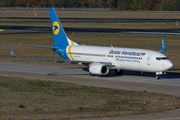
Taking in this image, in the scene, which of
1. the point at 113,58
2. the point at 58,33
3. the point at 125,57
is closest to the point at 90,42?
the point at 58,33

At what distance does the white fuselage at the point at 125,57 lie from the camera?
42.7m

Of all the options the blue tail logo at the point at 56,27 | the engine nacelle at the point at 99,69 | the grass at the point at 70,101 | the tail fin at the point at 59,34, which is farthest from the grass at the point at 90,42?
the grass at the point at 70,101

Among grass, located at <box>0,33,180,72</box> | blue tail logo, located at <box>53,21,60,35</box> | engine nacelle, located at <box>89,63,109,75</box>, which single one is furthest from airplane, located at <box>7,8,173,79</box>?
grass, located at <box>0,33,180,72</box>

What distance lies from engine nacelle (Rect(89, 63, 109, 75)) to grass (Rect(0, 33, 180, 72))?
1514cm

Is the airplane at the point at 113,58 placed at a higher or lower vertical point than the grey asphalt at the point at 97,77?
higher

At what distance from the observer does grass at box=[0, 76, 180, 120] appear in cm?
2614

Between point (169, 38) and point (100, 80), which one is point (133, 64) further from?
point (169, 38)

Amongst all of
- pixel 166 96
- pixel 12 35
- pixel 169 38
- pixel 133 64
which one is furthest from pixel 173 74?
pixel 12 35

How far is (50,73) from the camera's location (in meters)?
48.7

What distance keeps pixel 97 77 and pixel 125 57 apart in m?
4.76

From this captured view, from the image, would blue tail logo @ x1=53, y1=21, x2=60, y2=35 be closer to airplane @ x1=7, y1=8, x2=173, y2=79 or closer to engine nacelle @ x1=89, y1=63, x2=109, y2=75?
airplane @ x1=7, y1=8, x2=173, y2=79

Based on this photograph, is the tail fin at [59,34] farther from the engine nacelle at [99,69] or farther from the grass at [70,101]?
the grass at [70,101]

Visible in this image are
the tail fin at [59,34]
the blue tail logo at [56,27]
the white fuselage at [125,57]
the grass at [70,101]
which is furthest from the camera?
the blue tail logo at [56,27]

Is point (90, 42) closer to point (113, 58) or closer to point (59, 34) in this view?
point (59, 34)
